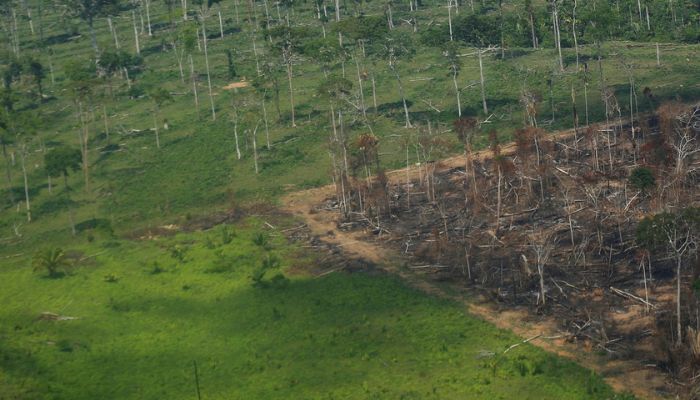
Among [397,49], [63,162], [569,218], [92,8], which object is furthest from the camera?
[92,8]

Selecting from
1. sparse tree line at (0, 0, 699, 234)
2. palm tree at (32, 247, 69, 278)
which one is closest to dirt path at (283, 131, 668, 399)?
sparse tree line at (0, 0, 699, 234)

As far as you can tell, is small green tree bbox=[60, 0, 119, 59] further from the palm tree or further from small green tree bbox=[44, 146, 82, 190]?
the palm tree

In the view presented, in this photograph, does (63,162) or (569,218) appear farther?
(63,162)

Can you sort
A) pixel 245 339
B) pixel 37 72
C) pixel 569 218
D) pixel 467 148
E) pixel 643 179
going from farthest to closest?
pixel 37 72 < pixel 467 148 < pixel 643 179 < pixel 569 218 < pixel 245 339

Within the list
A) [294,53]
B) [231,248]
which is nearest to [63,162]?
[231,248]

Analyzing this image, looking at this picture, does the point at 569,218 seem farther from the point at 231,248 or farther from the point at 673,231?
the point at 231,248

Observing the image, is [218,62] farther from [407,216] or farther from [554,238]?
[554,238]
